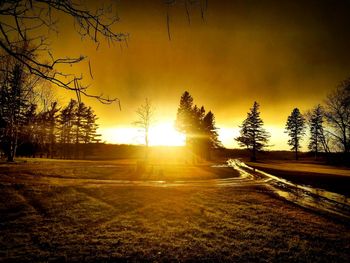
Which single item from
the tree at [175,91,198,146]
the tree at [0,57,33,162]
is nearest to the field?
the tree at [0,57,33,162]

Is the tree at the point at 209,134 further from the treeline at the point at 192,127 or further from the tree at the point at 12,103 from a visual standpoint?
the tree at the point at 12,103

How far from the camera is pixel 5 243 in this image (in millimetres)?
5711

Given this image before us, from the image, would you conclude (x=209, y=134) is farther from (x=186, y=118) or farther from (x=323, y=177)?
(x=323, y=177)

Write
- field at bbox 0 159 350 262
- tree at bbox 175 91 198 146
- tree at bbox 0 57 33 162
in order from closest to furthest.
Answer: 1. field at bbox 0 159 350 262
2. tree at bbox 0 57 33 162
3. tree at bbox 175 91 198 146

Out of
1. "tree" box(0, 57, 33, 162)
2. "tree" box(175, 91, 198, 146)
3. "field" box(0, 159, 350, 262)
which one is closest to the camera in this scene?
"field" box(0, 159, 350, 262)

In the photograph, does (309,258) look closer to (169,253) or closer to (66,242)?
(169,253)

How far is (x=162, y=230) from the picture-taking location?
23.0 ft

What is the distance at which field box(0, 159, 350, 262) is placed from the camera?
17.5ft

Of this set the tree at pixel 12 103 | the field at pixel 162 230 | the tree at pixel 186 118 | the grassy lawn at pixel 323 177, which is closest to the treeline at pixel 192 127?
the tree at pixel 186 118

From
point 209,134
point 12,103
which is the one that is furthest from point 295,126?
point 12,103

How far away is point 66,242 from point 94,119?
65018 millimetres

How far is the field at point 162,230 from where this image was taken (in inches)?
210

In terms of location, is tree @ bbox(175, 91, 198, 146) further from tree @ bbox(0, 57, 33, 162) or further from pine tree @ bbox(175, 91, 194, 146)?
tree @ bbox(0, 57, 33, 162)

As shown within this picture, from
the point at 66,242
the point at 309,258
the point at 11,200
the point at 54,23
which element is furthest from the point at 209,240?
the point at 11,200
